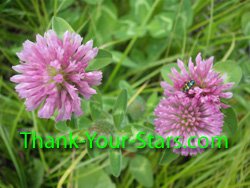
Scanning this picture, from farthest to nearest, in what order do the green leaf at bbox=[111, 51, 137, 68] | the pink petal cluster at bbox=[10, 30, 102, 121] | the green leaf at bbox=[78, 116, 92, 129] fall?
1. the green leaf at bbox=[111, 51, 137, 68]
2. the green leaf at bbox=[78, 116, 92, 129]
3. the pink petal cluster at bbox=[10, 30, 102, 121]

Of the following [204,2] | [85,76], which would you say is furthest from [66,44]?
[204,2]

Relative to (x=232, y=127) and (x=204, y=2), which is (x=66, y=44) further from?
(x=204, y=2)

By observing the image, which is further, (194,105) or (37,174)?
(37,174)

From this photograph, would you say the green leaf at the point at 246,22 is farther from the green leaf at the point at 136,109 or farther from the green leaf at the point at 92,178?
the green leaf at the point at 92,178

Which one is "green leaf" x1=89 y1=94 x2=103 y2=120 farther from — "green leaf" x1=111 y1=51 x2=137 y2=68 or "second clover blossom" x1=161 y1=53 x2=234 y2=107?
"green leaf" x1=111 y1=51 x2=137 y2=68

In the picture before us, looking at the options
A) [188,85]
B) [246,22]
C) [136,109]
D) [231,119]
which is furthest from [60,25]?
[246,22]

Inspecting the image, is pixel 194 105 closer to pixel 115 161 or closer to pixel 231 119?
pixel 231 119

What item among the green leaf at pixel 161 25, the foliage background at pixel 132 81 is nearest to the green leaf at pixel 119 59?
the foliage background at pixel 132 81

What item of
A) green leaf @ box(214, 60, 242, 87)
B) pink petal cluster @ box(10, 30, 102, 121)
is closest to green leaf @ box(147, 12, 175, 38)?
green leaf @ box(214, 60, 242, 87)
